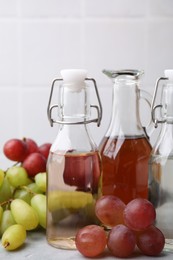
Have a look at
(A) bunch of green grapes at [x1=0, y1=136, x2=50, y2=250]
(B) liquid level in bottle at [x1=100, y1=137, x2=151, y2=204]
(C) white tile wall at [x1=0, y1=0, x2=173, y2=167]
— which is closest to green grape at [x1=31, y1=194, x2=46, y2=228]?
(A) bunch of green grapes at [x1=0, y1=136, x2=50, y2=250]

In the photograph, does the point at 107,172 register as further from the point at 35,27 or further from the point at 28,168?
the point at 35,27

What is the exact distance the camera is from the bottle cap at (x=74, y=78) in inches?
34.4

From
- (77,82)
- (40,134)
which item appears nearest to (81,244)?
(77,82)

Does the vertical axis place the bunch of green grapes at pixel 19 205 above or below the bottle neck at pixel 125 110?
below

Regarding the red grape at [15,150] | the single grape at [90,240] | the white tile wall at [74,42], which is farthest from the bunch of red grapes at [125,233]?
the white tile wall at [74,42]

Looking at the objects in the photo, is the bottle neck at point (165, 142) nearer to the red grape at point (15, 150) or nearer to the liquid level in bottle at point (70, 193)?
the liquid level in bottle at point (70, 193)

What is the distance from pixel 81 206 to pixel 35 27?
0.75 meters

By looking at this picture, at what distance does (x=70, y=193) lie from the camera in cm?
89

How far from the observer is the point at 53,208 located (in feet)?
2.95

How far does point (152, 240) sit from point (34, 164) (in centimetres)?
28

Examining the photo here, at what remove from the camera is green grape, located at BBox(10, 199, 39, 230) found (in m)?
0.91

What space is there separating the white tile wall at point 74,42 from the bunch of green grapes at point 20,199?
18.2 inches

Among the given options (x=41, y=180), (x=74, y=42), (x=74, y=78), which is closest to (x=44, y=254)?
(x=41, y=180)

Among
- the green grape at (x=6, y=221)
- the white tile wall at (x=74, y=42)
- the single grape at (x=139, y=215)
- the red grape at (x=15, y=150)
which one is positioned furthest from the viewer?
the white tile wall at (x=74, y=42)
